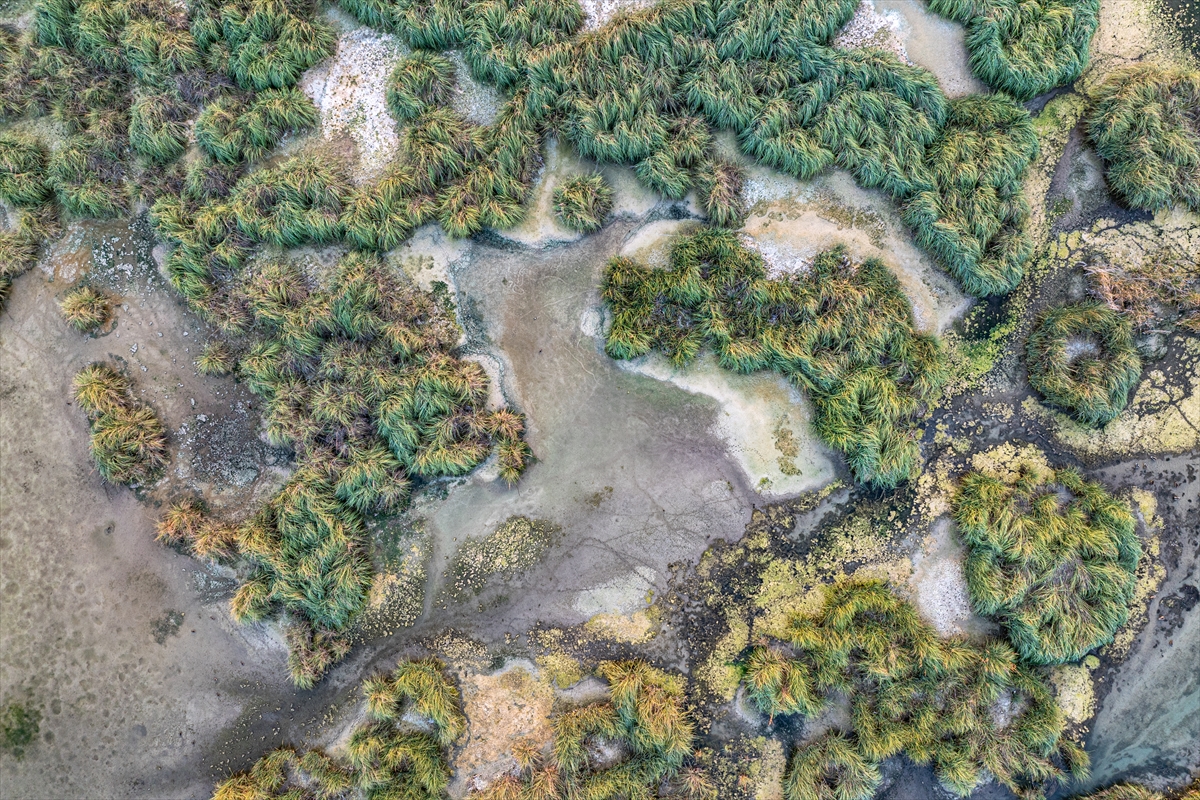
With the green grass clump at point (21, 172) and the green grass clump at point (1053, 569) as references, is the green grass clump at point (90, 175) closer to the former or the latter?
the green grass clump at point (21, 172)

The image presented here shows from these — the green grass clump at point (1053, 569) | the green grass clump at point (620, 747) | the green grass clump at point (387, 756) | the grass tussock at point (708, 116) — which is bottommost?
the green grass clump at point (387, 756)

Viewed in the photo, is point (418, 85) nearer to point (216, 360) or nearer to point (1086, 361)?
point (216, 360)

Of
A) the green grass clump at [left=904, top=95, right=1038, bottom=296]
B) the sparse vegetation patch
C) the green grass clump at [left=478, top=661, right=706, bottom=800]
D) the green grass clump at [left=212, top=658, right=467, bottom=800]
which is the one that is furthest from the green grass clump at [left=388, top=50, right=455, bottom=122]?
the green grass clump at [left=478, top=661, right=706, bottom=800]

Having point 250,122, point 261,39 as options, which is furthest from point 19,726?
point 261,39

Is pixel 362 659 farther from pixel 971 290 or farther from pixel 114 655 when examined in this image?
pixel 971 290

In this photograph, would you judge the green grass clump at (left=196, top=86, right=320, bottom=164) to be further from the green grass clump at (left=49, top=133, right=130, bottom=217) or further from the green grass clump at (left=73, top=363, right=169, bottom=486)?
the green grass clump at (left=73, top=363, right=169, bottom=486)

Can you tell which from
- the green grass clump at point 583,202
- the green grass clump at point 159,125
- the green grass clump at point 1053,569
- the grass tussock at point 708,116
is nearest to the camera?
the green grass clump at point 1053,569

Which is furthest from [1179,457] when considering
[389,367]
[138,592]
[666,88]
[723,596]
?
[138,592]

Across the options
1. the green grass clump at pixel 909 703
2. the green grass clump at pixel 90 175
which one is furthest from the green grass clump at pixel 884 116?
the green grass clump at pixel 90 175
